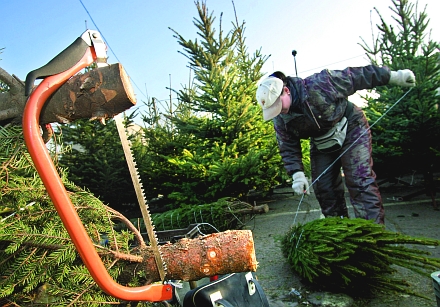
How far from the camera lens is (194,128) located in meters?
6.16

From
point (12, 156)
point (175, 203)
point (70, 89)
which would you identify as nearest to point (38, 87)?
point (70, 89)

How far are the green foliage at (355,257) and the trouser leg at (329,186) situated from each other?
1.34 m

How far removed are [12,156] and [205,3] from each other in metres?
6.81

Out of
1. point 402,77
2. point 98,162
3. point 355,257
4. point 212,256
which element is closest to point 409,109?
point 402,77

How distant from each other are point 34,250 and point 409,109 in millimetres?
4613

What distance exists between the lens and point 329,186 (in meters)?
3.80

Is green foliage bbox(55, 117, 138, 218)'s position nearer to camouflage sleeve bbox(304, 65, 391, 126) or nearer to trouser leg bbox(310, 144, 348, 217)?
trouser leg bbox(310, 144, 348, 217)

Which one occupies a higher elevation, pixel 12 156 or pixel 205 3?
pixel 205 3

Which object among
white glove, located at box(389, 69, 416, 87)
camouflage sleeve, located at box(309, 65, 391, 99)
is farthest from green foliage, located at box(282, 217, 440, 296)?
white glove, located at box(389, 69, 416, 87)

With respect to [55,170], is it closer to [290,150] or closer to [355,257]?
[355,257]

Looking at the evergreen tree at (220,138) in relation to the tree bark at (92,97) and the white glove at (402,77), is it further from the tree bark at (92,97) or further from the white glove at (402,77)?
the tree bark at (92,97)

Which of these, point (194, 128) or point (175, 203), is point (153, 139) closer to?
point (194, 128)

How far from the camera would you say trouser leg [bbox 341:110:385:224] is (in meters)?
3.21

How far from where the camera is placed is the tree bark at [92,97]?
3.71 feet
